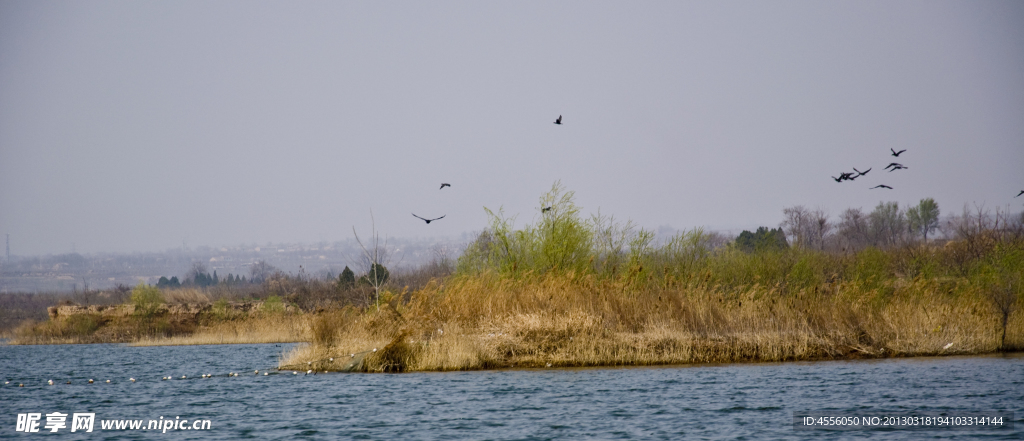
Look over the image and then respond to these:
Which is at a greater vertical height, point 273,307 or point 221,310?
point 273,307

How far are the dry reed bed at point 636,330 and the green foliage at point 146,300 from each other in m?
44.2

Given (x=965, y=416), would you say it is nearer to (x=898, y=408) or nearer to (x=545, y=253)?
(x=898, y=408)

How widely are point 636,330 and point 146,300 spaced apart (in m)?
56.2

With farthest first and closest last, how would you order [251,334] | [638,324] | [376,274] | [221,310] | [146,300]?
[146,300] → [221,310] → [251,334] → [376,274] → [638,324]

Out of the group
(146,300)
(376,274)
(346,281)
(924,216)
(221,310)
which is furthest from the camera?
(924,216)

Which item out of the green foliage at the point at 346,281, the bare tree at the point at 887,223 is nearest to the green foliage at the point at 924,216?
the bare tree at the point at 887,223

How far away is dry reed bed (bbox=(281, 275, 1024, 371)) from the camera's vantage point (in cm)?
2717

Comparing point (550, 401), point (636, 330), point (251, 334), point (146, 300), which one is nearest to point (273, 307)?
point (251, 334)

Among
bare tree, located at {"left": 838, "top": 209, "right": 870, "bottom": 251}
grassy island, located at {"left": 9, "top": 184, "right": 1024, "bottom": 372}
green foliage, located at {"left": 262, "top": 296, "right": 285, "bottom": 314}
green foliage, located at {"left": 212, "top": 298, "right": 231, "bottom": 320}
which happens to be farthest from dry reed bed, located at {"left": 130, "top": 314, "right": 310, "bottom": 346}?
bare tree, located at {"left": 838, "top": 209, "right": 870, "bottom": 251}

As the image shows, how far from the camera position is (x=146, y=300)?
2778 inches

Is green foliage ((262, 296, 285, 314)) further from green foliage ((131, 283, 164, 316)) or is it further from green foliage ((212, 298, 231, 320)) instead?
A: green foliage ((131, 283, 164, 316))

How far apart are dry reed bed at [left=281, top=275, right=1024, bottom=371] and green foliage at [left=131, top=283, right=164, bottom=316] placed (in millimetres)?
44242

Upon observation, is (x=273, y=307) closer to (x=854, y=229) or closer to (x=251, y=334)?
(x=251, y=334)

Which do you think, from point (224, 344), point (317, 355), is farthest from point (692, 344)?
point (224, 344)
